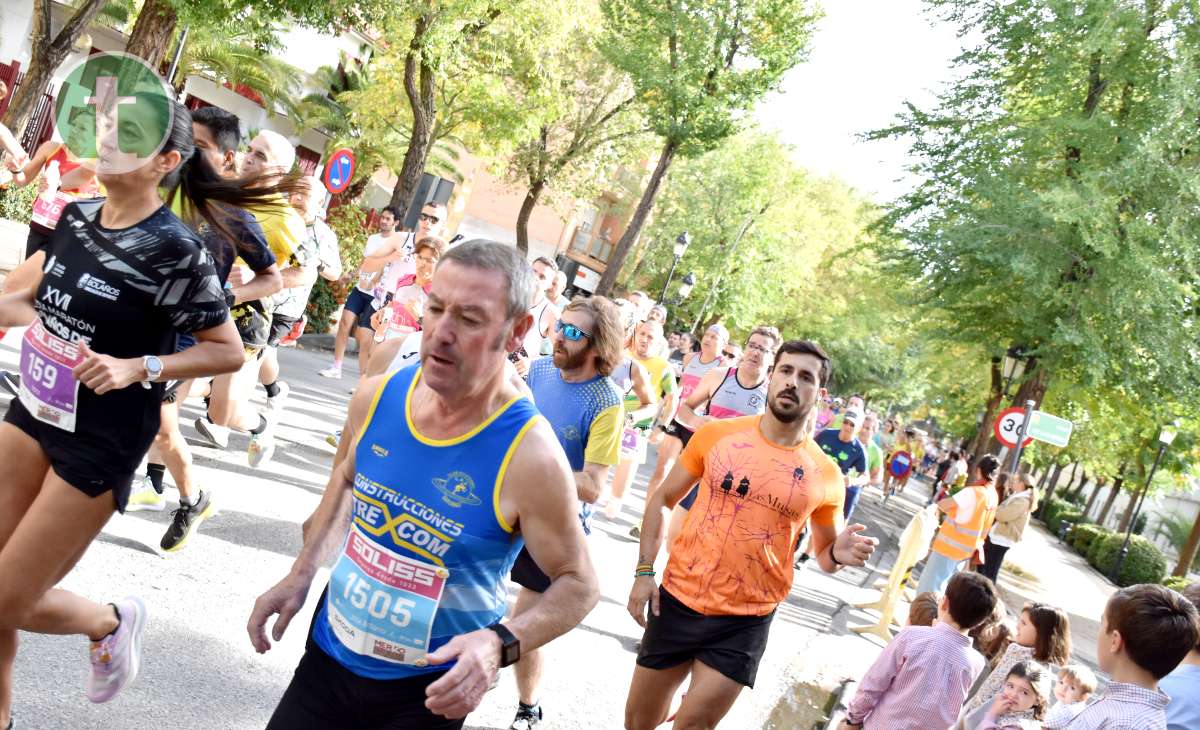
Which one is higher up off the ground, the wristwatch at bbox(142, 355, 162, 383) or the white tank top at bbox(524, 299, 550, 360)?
the white tank top at bbox(524, 299, 550, 360)

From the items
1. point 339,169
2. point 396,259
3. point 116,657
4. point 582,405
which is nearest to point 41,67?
point 339,169

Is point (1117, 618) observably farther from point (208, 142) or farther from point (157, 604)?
point (208, 142)

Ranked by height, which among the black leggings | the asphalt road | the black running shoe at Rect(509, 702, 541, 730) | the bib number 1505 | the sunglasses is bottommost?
the asphalt road

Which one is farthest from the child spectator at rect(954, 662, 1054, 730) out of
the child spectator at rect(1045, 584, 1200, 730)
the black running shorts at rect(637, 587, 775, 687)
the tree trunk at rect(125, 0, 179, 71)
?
the tree trunk at rect(125, 0, 179, 71)

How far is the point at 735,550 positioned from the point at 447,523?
7.01 feet

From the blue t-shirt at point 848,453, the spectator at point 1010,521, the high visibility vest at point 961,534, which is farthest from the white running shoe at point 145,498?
the spectator at point 1010,521

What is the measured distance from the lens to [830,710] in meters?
6.99

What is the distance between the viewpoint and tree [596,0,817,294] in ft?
83.5

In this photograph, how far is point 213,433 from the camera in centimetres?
785

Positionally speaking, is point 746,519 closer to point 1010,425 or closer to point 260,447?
point 260,447

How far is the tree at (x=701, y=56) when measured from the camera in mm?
25438

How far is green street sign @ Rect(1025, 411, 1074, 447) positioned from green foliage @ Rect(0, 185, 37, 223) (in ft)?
56.5

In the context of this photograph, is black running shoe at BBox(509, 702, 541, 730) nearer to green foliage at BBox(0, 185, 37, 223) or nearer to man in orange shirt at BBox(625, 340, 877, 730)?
man in orange shirt at BBox(625, 340, 877, 730)

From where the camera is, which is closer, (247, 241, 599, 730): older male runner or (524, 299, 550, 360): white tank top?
(247, 241, 599, 730): older male runner
